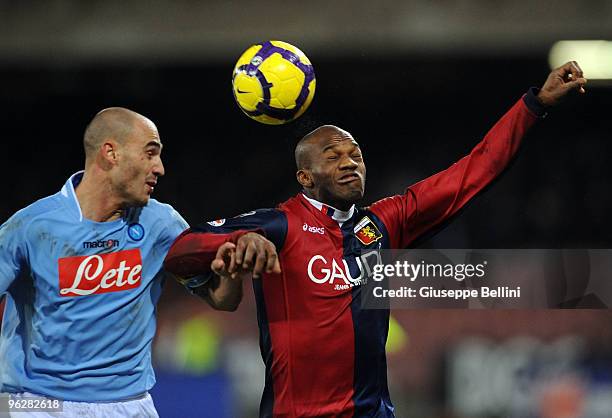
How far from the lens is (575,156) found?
747 cm

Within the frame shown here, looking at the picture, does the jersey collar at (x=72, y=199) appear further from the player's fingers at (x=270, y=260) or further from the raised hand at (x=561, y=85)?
the raised hand at (x=561, y=85)

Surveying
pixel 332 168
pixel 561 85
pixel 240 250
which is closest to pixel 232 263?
pixel 240 250

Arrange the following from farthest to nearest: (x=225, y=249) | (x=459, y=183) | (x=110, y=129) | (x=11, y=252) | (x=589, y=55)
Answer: (x=589, y=55)
(x=459, y=183)
(x=110, y=129)
(x=11, y=252)
(x=225, y=249)

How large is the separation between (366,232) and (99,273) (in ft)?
3.48

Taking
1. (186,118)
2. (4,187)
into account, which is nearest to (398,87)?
Result: (186,118)

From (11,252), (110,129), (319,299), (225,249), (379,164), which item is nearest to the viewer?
(225,249)

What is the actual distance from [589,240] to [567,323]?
1.61 m

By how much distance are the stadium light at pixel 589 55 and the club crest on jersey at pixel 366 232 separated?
15.6ft

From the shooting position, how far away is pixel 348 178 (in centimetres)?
382

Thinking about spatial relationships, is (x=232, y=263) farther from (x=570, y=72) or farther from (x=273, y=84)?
(x=570, y=72)

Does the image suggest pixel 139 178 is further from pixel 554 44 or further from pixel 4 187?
pixel 554 44

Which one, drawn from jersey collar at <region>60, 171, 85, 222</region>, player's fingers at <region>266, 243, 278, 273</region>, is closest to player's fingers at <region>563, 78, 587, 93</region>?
player's fingers at <region>266, 243, 278, 273</region>

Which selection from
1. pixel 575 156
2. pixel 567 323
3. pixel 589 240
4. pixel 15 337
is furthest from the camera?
pixel 575 156

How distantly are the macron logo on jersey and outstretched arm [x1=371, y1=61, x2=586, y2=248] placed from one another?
101 cm
